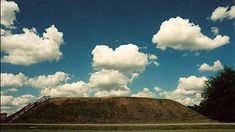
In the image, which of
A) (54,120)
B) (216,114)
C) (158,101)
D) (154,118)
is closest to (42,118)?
(54,120)

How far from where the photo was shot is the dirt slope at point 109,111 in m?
59.8

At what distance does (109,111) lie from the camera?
217ft

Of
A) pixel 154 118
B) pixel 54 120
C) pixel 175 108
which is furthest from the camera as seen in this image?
Answer: pixel 175 108

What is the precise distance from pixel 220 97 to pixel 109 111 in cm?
2650

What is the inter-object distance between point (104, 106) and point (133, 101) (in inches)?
337

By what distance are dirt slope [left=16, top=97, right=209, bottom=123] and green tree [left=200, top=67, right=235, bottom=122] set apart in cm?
506

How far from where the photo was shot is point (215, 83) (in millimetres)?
76375

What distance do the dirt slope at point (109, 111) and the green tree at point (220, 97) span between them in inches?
199

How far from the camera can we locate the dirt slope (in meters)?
59.8

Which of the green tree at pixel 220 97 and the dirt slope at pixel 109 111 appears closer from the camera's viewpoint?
the dirt slope at pixel 109 111

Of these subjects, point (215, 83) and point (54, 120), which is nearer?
point (54, 120)

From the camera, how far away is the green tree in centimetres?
7101

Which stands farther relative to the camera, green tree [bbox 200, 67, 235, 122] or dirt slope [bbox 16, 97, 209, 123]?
green tree [bbox 200, 67, 235, 122]

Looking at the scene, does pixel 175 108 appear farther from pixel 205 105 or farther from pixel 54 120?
pixel 54 120
